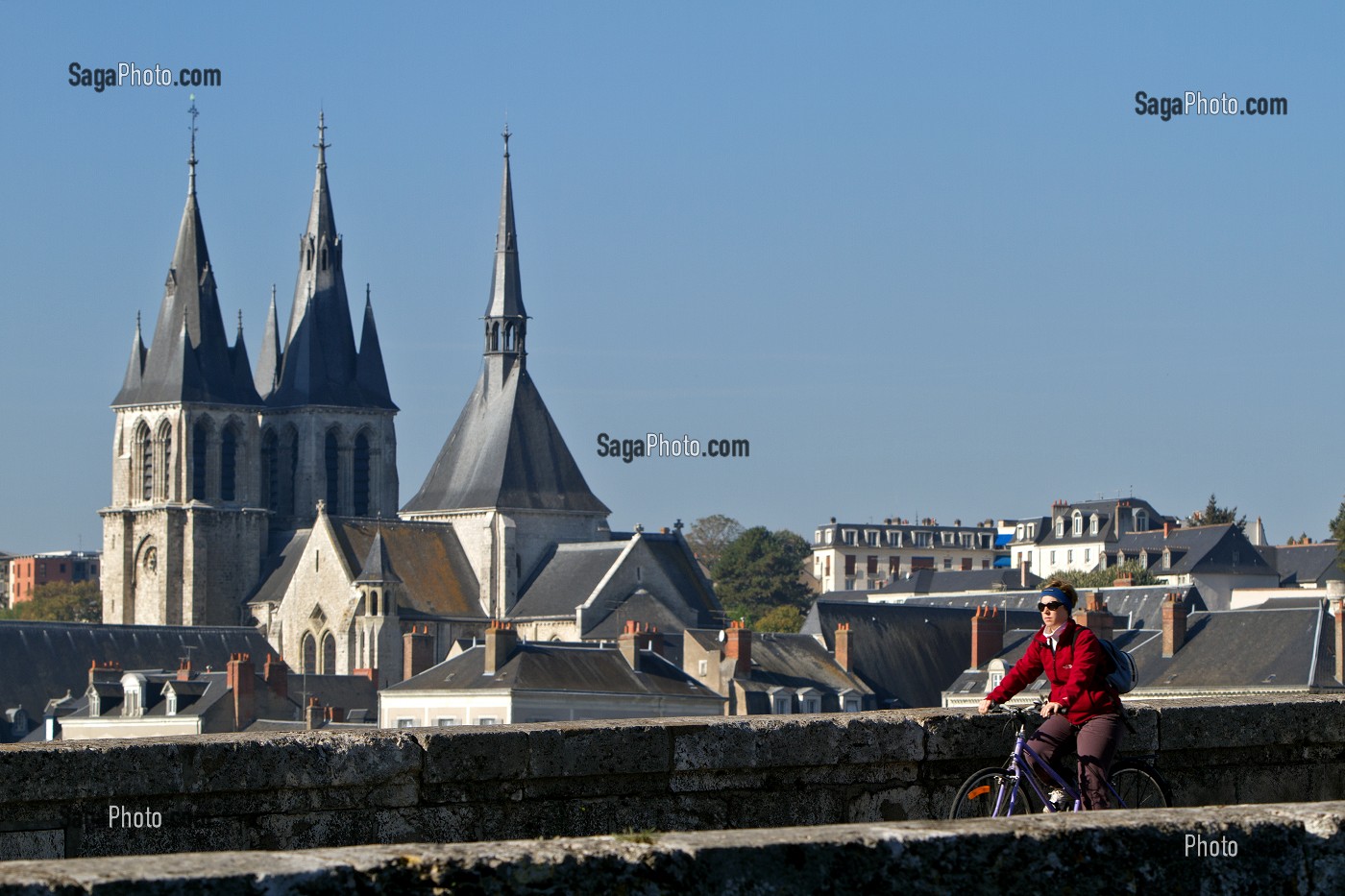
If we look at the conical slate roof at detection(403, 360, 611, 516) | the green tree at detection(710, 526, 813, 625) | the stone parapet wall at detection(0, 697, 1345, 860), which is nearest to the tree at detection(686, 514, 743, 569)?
the green tree at detection(710, 526, 813, 625)

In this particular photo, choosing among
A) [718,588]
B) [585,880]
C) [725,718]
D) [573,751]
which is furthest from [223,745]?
[718,588]

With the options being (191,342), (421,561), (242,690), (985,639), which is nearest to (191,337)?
(191,342)

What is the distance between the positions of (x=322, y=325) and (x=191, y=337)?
5.32 meters

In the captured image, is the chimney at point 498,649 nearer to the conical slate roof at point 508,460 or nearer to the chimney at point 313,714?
the chimney at point 313,714

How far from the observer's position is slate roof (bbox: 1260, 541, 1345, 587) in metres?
108

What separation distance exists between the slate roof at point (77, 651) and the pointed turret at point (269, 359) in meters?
15.5

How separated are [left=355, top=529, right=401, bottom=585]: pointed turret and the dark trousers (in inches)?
2953

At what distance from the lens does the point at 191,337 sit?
9331cm

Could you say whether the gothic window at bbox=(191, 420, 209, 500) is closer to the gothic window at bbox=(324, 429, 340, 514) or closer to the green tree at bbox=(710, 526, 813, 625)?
the gothic window at bbox=(324, 429, 340, 514)

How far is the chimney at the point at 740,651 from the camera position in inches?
2719

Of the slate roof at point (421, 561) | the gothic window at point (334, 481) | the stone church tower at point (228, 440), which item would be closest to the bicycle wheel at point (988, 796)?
the slate roof at point (421, 561)

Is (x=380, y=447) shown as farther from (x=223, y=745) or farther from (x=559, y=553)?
(x=223, y=745)

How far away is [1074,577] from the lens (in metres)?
104

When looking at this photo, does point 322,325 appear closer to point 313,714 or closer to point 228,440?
point 228,440
